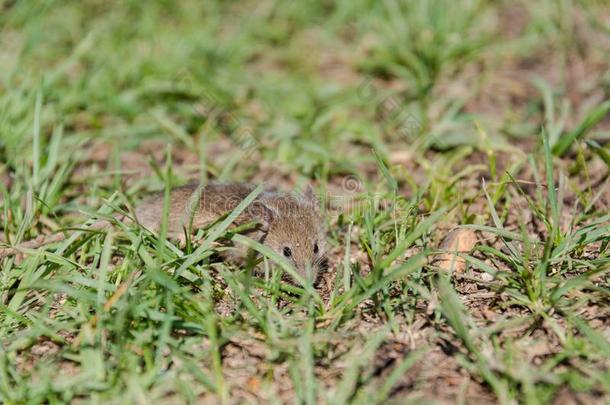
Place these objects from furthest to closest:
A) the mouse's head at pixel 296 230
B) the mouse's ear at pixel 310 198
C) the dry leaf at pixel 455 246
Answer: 1. the mouse's ear at pixel 310 198
2. the mouse's head at pixel 296 230
3. the dry leaf at pixel 455 246

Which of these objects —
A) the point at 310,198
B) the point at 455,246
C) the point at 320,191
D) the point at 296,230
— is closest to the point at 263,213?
the point at 296,230

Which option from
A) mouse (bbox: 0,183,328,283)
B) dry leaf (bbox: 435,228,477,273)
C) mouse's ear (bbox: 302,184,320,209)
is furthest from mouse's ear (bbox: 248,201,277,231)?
dry leaf (bbox: 435,228,477,273)

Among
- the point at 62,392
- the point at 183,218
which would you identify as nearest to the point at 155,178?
the point at 183,218

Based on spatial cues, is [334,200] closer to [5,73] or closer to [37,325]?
[37,325]

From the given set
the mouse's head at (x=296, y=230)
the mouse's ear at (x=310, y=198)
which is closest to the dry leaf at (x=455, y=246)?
the mouse's head at (x=296, y=230)

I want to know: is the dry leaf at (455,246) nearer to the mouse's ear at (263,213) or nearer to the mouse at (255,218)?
the mouse at (255,218)

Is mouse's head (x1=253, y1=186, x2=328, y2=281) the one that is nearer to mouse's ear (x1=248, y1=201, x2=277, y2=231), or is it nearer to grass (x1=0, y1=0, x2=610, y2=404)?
mouse's ear (x1=248, y1=201, x2=277, y2=231)

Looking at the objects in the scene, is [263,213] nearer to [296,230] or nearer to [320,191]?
[296,230]
